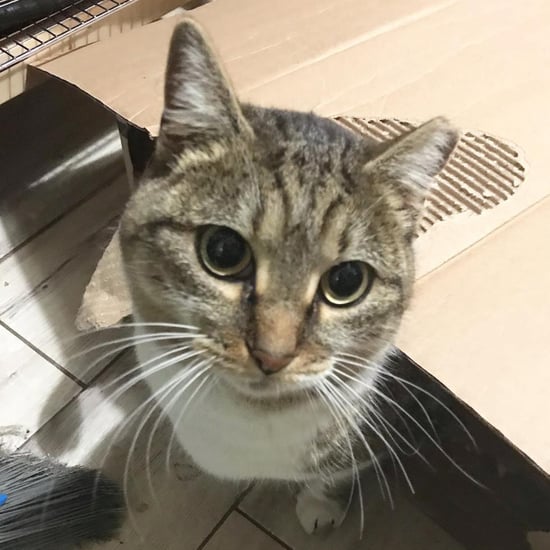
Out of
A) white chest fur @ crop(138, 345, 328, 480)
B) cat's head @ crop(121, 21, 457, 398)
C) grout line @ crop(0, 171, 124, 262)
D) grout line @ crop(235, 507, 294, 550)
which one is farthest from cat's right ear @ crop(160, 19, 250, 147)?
grout line @ crop(0, 171, 124, 262)

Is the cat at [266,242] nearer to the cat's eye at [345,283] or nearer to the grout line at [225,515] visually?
the cat's eye at [345,283]

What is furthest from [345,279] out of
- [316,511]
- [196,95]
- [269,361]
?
[316,511]

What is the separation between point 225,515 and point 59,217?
0.67m

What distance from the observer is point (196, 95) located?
0.67m

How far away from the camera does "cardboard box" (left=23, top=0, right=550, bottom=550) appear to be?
0.85 metres

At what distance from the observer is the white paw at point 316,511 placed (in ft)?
3.54

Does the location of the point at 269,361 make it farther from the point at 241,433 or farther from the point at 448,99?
the point at 448,99

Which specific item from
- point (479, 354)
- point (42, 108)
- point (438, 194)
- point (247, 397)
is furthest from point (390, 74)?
point (42, 108)

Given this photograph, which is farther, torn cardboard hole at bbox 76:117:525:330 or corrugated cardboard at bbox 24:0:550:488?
torn cardboard hole at bbox 76:117:525:330

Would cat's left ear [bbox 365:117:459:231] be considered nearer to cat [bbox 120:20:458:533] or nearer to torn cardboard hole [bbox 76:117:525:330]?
cat [bbox 120:20:458:533]

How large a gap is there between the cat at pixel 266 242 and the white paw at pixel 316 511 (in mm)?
334

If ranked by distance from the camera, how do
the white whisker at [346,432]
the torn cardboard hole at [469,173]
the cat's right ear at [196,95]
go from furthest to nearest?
the torn cardboard hole at [469,173], the white whisker at [346,432], the cat's right ear at [196,95]

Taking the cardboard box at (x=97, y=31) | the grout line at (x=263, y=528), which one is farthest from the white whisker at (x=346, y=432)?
the cardboard box at (x=97, y=31)

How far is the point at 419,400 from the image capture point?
94 cm
